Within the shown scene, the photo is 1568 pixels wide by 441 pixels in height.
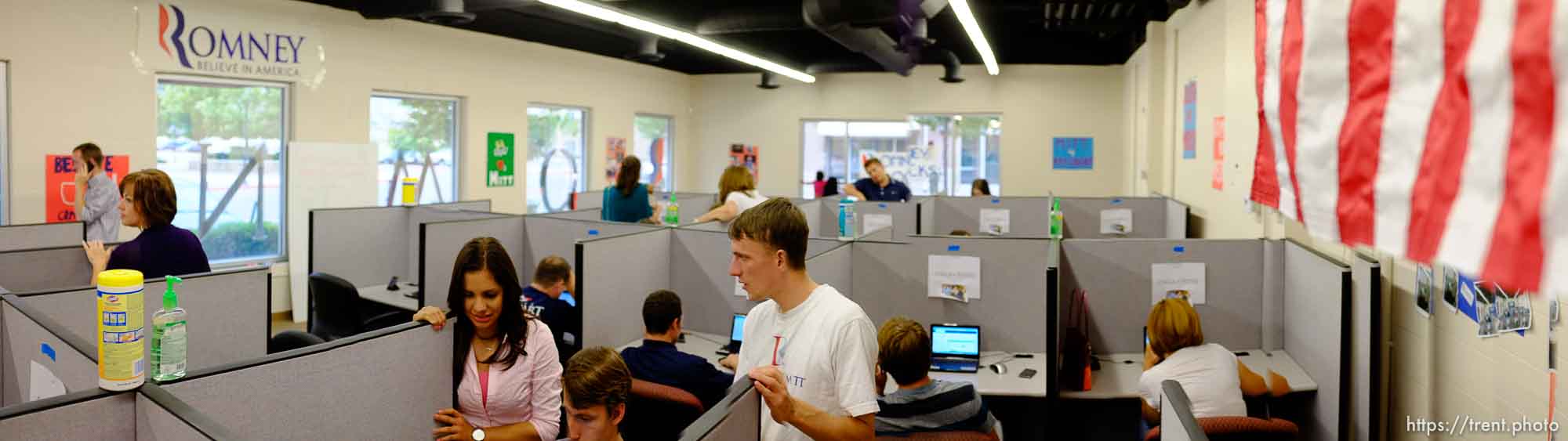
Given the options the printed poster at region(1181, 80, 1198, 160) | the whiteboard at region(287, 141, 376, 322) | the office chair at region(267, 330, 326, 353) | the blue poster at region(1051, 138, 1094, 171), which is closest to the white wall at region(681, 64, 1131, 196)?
the blue poster at region(1051, 138, 1094, 171)

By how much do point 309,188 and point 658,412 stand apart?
6.04m

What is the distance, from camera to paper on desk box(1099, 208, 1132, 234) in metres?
7.24

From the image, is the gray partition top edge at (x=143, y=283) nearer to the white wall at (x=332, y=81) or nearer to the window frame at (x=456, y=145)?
the white wall at (x=332, y=81)

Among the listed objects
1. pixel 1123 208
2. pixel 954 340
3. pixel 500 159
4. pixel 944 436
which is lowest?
pixel 944 436

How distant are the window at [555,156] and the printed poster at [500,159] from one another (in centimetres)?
32

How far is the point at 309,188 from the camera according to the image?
312 inches

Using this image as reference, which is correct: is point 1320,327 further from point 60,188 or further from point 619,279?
point 60,188

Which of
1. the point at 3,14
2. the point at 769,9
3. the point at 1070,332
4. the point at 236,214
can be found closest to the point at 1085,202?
the point at 769,9

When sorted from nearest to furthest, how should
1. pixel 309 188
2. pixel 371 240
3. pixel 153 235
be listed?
pixel 153 235, pixel 371 240, pixel 309 188

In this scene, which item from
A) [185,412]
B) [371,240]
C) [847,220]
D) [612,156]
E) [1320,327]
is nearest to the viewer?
[185,412]

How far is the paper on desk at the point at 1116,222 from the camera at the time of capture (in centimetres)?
724

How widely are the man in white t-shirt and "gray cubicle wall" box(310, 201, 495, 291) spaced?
3.69 m

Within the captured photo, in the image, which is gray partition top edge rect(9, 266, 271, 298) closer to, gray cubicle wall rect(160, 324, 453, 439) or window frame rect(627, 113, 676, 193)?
gray cubicle wall rect(160, 324, 453, 439)

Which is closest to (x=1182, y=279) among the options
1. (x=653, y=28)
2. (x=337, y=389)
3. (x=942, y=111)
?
(x=337, y=389)
